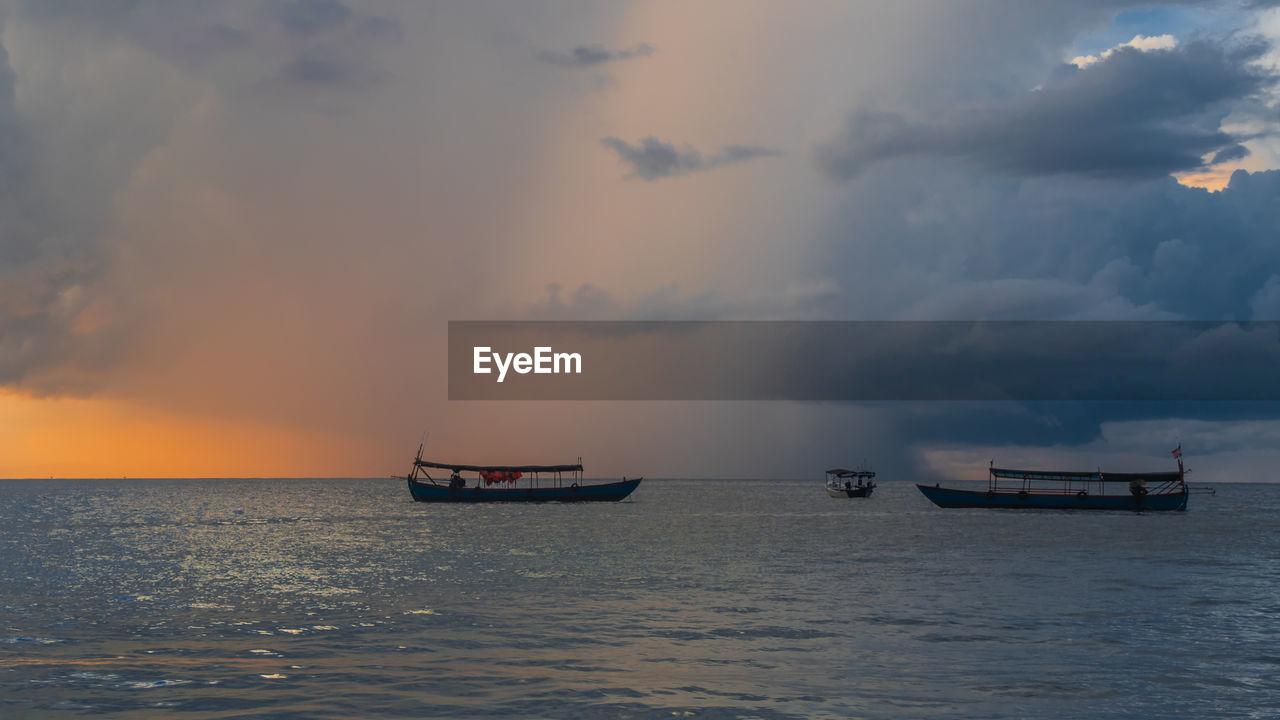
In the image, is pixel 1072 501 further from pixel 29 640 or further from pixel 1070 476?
pixel 29 640

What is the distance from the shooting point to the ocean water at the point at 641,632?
18.6 metres

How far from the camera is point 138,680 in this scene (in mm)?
20031

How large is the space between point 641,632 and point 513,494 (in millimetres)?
98201

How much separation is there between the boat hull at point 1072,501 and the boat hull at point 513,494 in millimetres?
43225

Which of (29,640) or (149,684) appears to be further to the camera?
(29,640)

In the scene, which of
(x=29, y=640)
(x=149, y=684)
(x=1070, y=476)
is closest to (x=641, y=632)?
(x=149, y=684)

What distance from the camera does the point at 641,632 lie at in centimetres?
2641

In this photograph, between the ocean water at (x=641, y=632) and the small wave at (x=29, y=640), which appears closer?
the ocean water at (x=641, y=632)

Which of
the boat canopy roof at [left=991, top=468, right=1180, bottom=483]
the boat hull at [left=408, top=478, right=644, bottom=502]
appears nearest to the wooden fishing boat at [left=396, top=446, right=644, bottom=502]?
the boat hull at [left=408, top=478, right=644, bottom=502]

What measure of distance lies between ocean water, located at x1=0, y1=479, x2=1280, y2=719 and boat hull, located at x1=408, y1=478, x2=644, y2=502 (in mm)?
65020

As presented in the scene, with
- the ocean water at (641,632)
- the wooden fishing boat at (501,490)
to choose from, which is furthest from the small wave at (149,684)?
the wooden fishing boat at (501,490)

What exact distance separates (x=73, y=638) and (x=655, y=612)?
634 inches

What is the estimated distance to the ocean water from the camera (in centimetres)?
1861

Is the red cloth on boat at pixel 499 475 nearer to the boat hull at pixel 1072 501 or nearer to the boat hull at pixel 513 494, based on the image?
the boat hull at pixel 513 494
